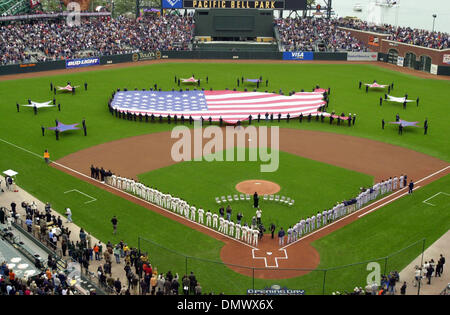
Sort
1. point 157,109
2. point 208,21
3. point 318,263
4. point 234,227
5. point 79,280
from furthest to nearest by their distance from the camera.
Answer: point 208,21 < point 157,109 < point 234,227 < point 318,263 < point 79,280

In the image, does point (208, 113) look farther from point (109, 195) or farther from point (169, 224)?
point (169, 224)

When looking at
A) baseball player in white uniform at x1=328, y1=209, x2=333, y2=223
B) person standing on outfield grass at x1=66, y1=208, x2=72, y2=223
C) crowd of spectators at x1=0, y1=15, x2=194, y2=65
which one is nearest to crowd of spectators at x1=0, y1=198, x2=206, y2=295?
person standing on outfield grass at x1=66, y1=208, x2=72, y2=223

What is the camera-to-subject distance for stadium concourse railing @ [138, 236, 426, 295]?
2267cm

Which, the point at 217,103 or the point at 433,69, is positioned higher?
the point at 433,69

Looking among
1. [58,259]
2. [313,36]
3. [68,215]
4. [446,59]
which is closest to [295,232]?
[58,259]

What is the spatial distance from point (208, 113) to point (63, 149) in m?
15.5

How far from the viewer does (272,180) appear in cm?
3575

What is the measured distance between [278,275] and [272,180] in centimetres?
1248

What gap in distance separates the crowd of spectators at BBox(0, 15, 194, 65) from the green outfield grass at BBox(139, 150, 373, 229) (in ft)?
144

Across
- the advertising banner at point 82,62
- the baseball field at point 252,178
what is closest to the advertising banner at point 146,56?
the advertising banner at point 82,62

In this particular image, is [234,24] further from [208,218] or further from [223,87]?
[208,218]
